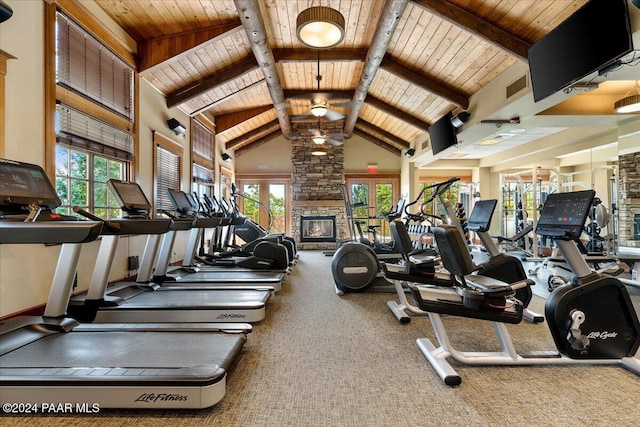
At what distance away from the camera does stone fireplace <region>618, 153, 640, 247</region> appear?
17.1 ft

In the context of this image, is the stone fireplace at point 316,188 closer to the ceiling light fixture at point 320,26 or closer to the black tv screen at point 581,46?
the ceiling light fixture at point 320,26

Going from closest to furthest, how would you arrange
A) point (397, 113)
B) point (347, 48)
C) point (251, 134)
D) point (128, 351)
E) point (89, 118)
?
point (128, 351), point (89, 118), point (347, 48), point (397, 113), point (251, 134)

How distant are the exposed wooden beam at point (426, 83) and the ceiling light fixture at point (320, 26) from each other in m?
2.62

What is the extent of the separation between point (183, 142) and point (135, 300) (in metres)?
4.16

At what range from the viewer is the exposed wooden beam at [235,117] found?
859 cm

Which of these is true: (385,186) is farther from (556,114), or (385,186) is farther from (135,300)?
(135,300)

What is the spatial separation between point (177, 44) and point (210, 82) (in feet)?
3.83

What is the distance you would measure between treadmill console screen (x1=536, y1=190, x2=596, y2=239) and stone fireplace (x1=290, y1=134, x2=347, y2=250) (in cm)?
782

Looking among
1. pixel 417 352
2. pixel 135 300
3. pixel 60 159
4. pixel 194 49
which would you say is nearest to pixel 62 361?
pixel 135 300

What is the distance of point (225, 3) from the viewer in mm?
4293

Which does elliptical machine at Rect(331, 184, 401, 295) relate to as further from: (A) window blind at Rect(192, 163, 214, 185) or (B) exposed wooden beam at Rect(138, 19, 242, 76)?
(A) window blind at Rect(192, 163, 214, 185)

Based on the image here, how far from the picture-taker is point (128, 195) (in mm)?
3373

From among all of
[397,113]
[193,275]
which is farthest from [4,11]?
[397,113]

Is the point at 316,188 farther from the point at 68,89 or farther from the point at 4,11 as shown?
the point at 4,11
